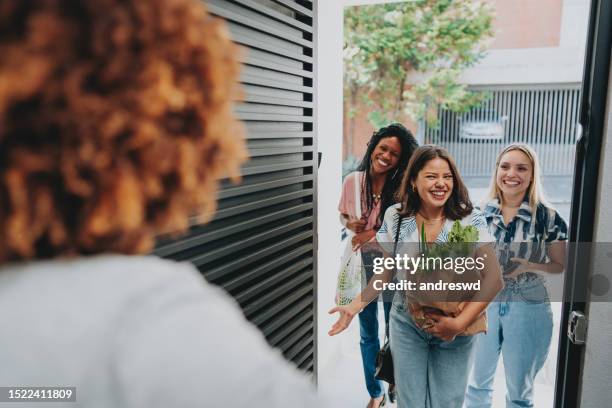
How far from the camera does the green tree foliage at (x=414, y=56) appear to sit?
6.95ft

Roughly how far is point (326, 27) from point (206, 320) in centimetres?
203

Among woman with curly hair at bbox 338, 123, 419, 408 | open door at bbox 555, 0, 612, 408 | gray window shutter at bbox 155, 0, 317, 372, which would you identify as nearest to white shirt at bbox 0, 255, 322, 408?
gray window shutter at bbox 155, 0, 317, 372

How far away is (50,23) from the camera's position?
1.10 ft

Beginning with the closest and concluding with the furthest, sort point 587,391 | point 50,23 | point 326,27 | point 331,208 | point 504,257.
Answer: point 50,23
point 587,391
point 504,257
point 326,27
point 331,208

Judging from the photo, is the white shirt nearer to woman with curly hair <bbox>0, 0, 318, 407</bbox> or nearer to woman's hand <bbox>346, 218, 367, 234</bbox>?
woman with curly hair <bbox>0, 0, 318, 407</bbox>

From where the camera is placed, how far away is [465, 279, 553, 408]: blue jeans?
177 centimetres

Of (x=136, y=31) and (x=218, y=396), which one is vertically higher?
(x=136, y=31)

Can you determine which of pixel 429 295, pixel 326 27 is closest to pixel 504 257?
pixel 429 295

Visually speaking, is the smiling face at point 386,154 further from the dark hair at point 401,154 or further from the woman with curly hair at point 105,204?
the woman with curly hair at point 105,204

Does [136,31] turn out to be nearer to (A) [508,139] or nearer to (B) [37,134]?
(B) [37,134]

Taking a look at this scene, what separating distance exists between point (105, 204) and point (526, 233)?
1.67 meters

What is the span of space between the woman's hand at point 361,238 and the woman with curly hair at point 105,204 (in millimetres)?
1624

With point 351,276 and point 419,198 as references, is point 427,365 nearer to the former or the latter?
point 351,276

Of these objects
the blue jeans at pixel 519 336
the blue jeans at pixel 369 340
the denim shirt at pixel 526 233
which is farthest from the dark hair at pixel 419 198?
the blue jeans at pixel 369 340
